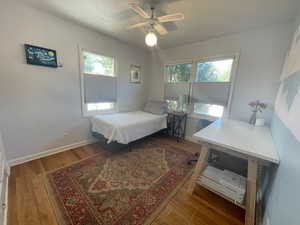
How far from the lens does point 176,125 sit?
3.54 m

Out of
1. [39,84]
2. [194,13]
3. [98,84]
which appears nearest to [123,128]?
[98,84]

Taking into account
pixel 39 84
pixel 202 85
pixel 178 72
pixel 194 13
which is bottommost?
pixel 39 84

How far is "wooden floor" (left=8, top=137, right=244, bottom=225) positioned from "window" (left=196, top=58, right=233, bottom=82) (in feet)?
7.73

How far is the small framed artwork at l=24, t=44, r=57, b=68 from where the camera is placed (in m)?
1.92

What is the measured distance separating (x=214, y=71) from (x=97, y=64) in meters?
2.79

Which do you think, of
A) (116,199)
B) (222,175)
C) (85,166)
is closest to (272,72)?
(222,175)

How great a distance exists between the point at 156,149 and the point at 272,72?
2.66m

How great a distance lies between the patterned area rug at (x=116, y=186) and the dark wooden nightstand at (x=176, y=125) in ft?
3.38

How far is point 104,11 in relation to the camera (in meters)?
1.93

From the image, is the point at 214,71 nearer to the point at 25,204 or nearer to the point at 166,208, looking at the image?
the point at 166,208

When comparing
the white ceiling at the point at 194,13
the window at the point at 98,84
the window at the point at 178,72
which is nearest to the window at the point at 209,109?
the window at the point at 178,72

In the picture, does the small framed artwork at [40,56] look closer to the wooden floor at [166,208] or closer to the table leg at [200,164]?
the wooden floor at [166,208]

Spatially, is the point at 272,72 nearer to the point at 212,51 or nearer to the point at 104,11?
the point at 212,51

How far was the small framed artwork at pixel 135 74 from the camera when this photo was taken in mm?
3566
